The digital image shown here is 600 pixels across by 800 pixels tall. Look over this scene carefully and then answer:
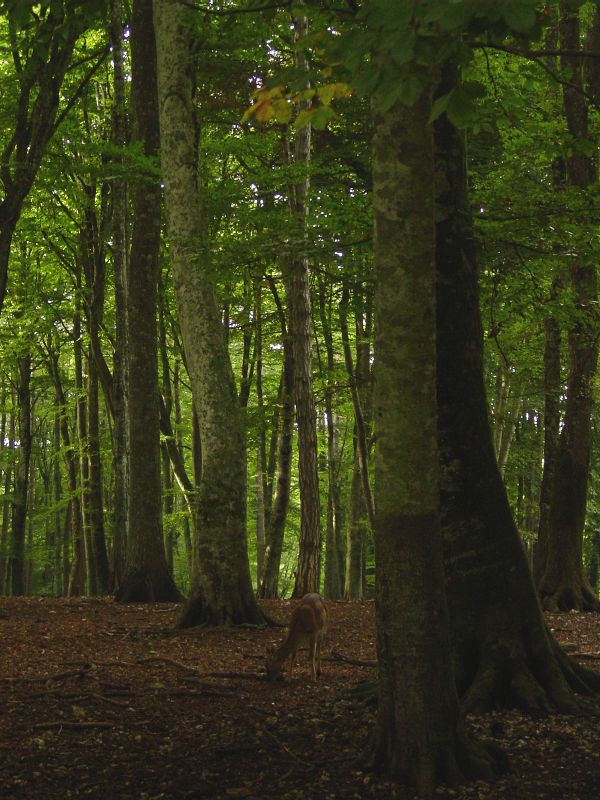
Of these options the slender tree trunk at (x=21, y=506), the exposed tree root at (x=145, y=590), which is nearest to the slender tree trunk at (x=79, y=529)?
the slender tree trunk at (x=21, y=506)

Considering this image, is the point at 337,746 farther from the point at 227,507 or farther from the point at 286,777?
the point at 227,507

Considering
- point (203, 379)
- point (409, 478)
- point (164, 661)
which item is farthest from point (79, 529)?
point (409, 478)

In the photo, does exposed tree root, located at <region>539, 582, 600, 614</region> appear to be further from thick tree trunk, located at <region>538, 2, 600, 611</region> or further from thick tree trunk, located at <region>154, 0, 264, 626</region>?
thick tree trunk, located at <region>154, 0, 264, 626</region>

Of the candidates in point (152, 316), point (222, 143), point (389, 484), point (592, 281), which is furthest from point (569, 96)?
point (389, 484)

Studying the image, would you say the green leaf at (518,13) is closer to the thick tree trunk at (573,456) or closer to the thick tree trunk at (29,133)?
the thick tree trunk at (29,133)

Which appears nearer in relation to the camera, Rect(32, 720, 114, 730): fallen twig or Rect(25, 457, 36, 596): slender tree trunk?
Rect(32, 720, 114, 730): fallen twig

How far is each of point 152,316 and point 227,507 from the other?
461cm

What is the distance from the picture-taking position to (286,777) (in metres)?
4.91

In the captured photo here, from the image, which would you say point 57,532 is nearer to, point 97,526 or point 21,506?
point 21,506

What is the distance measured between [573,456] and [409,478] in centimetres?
953

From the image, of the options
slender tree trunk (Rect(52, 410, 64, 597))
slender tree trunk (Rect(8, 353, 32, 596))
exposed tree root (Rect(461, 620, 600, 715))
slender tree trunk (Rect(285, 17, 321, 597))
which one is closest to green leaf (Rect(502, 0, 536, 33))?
exposed tree root (Rect(461, 620, 600, 715))

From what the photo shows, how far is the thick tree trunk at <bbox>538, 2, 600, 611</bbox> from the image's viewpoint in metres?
12.8

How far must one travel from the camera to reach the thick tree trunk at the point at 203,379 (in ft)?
33.1

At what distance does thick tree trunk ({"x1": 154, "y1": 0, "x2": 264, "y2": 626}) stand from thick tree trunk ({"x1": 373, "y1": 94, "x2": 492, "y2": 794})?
5506 millimetres
